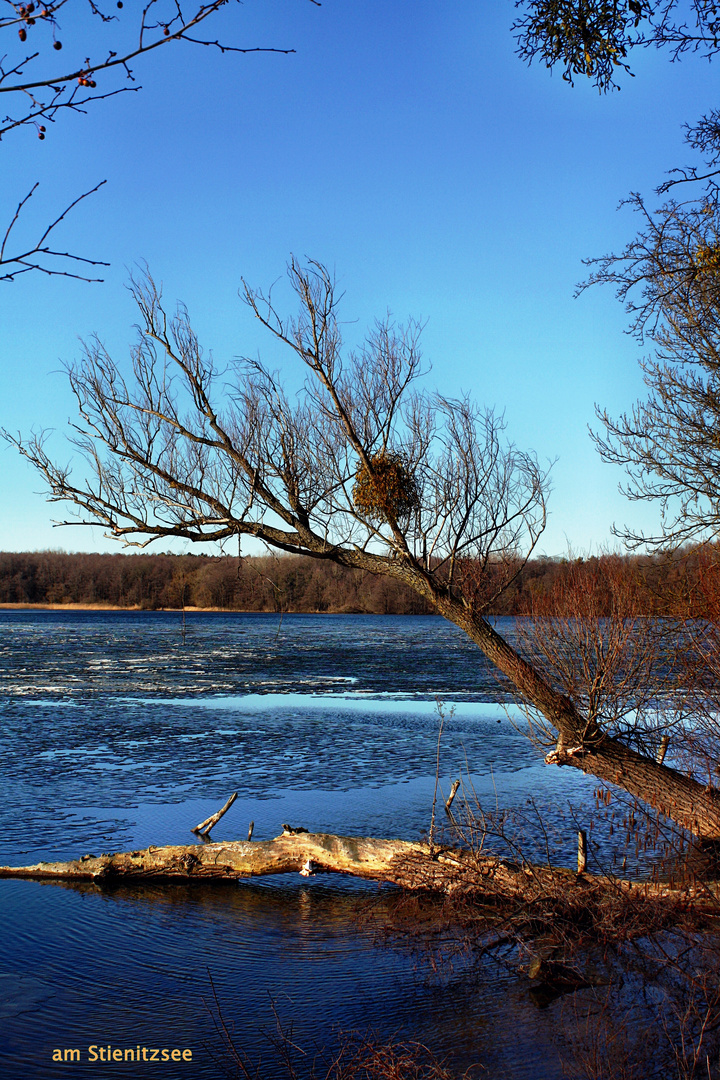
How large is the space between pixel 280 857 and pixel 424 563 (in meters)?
3.75

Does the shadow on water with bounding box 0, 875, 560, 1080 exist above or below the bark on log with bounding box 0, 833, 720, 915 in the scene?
below

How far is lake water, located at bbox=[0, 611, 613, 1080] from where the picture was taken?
6.34 meters

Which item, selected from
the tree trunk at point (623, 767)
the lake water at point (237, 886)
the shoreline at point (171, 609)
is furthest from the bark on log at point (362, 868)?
the shoreline at point (171, 609)

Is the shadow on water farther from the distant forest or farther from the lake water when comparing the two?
the distant forest

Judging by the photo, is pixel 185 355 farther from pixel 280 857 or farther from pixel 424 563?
pixel 280 857

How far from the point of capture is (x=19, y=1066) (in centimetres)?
591

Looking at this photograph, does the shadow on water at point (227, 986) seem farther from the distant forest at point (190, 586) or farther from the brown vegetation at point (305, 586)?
the distant forest at point (190, 586)

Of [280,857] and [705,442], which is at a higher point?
[705,442]

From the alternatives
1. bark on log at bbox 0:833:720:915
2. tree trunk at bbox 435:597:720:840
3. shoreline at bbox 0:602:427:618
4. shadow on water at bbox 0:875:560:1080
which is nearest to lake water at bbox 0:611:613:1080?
shadow on water at bbox 0:875:560:1080

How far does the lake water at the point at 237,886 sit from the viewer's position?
250 inches

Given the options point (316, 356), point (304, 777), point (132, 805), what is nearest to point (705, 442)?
point (316, 356)

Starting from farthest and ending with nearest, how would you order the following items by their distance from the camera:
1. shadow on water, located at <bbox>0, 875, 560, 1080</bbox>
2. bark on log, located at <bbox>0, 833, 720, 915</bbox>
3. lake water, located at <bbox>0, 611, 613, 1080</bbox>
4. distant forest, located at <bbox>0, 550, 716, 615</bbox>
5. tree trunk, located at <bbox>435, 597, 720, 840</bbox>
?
distant forest, located at <bbox>0, 550, 716, 615</bbox>
tree trunk, located at <bbox>435, 597, 720, 840</bbox>
bark on log, located at <bbox>0, 833, 720, 915</bbox>
lake water, located at <bbox>0, 611, 613, 1080</bbox>
shadow on water, located at <bbox>0, 875, 560, 1080</bbox>

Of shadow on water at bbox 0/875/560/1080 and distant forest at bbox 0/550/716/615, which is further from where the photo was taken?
distant forest at bbox 0/550/716/615

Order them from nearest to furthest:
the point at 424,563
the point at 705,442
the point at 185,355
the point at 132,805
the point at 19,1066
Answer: the point at 19,1066 < the point at 424,563 < the point at 185,355 < the point at 705,442 < the point at 132,805
